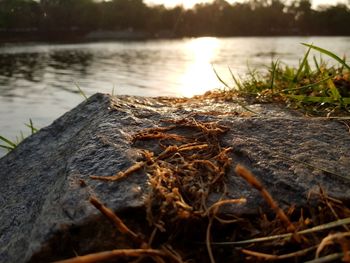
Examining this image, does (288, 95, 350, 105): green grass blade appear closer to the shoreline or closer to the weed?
the weed

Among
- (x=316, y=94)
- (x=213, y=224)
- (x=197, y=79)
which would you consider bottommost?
(x=197, y=79)

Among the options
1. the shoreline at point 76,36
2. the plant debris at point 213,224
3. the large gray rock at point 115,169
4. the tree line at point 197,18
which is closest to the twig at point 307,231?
the plant debris at point 213,224

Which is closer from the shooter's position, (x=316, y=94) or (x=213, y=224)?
(x=213, y=224)

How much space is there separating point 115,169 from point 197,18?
72.0 metres

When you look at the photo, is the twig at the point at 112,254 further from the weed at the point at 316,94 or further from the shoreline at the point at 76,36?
the shoreline at the point at 76,36

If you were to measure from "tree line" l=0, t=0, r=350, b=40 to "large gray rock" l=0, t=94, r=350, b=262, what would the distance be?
215 ft

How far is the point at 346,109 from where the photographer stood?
178 cm

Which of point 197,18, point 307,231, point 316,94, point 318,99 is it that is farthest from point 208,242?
point 197,18

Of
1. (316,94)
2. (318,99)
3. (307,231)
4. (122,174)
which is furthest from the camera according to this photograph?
(316,94)

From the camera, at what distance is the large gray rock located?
109 centimetres

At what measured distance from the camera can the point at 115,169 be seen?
131 cm

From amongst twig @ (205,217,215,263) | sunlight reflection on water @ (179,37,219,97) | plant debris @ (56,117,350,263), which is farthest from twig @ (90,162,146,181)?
sunlight reflection on water @ (179,37,219,97)

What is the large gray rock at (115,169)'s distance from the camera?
3.59 feet

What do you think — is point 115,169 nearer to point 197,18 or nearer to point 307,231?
point 307,231
